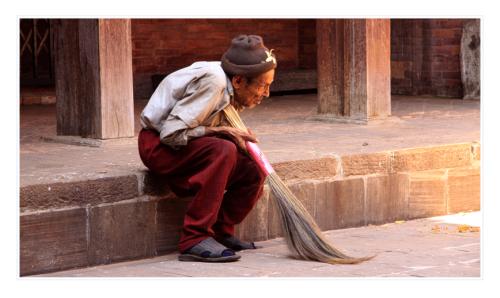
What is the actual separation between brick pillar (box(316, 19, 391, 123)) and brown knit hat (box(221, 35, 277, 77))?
3.31 meters

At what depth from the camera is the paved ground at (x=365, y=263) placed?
5.69 meters

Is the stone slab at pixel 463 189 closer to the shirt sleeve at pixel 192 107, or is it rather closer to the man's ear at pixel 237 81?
the man's ear at pixel 237 81

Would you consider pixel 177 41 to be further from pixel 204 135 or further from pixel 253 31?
pixel 204 135

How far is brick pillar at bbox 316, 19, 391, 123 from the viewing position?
9188 millimetres

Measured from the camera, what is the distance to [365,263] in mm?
5965

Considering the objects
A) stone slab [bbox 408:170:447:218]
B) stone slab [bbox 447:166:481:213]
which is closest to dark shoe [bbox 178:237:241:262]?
stone slab [bbox 408:170:447:218]

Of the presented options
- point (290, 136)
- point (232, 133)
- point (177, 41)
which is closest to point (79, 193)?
point (232, 133)

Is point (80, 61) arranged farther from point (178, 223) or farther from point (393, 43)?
point (393, 43)

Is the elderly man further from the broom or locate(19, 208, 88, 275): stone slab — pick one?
locate(19, 208, 88, 275): stone slab

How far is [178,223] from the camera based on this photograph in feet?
20.7

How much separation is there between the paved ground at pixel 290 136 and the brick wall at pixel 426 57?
902mm

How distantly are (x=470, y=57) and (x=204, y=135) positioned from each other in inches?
260
